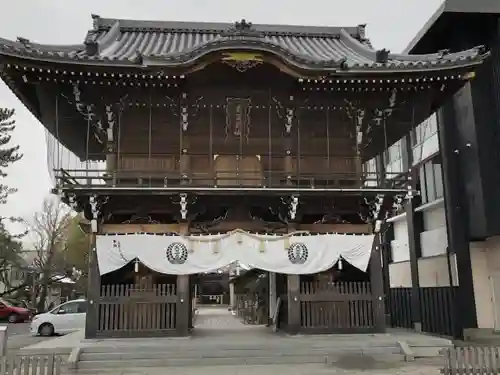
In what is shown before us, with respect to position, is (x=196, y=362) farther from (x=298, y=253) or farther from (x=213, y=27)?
(x=213, y=27)

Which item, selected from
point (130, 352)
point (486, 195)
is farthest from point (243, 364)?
point (486, 195)

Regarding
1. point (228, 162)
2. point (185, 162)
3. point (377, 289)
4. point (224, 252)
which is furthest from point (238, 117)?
point (377, 289)

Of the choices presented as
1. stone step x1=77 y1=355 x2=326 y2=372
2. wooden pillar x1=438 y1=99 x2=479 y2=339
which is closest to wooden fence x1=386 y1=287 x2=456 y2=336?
wooden pillar x1=438 y1=99 x2=479 y2=339

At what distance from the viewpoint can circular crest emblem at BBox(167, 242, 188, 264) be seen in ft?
43.9

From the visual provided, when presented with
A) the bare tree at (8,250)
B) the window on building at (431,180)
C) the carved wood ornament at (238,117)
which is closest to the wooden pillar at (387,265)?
the window on building at (431,180)

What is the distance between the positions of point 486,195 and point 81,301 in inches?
716

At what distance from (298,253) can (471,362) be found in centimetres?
601

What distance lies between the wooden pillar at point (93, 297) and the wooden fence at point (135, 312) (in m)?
0.12

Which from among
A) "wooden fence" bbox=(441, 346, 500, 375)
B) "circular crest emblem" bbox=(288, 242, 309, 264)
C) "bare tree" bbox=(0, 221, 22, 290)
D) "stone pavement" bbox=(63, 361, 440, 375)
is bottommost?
"stone pavement" bbox=(63, 361, 440, 375)

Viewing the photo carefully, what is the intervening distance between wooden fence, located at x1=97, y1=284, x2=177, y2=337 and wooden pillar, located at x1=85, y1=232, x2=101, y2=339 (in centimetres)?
12

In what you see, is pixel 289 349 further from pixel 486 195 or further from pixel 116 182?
pixel 486 195

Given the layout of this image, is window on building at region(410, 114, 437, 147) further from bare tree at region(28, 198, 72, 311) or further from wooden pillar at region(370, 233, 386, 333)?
bare tree at region(28, 198, 72, 311)

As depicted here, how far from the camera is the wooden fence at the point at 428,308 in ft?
55.6

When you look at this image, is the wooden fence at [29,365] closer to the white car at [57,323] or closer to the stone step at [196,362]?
the stone step at [196,362]
